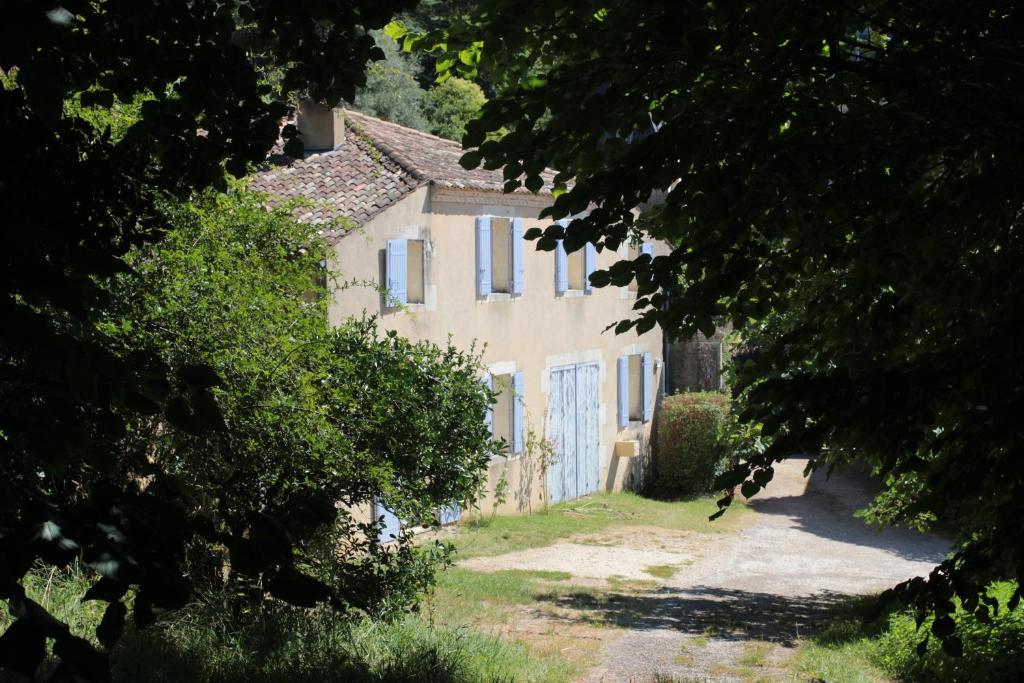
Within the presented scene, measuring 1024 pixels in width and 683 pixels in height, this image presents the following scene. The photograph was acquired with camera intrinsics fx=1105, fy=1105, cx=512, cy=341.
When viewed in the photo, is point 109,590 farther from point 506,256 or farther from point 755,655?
point 506,256

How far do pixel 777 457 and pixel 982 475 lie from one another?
73 cm

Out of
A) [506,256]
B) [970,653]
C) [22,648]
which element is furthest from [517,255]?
[22,648]

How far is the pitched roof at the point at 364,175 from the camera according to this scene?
48.9 feet

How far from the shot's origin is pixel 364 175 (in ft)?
52.4

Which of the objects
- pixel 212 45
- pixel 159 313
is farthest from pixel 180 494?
pixel 159 313

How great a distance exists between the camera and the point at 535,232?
448 cm

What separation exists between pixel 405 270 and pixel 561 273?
492 centimetres

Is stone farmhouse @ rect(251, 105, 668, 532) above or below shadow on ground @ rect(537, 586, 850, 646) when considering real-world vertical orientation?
above

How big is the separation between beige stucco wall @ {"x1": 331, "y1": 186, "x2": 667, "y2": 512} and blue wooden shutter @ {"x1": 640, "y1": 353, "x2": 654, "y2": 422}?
249mm

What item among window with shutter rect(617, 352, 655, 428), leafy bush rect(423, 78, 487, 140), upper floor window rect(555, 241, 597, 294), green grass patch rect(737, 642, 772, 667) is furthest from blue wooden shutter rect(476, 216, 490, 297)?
leafy bush rect(423, 78, 487, 140)

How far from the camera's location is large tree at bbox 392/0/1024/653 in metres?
3.79

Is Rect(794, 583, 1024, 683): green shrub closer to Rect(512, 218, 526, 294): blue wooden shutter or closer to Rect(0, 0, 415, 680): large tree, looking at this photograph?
Rect(0, 0, 415, 680): large tree

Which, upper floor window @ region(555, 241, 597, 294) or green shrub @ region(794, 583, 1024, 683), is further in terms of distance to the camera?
upper floor window @ region(555, 241, 597, 294)

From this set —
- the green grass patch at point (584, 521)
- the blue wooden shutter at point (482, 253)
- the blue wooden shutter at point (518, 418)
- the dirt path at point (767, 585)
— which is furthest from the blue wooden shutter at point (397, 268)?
the dirt path at point (767, 585)
